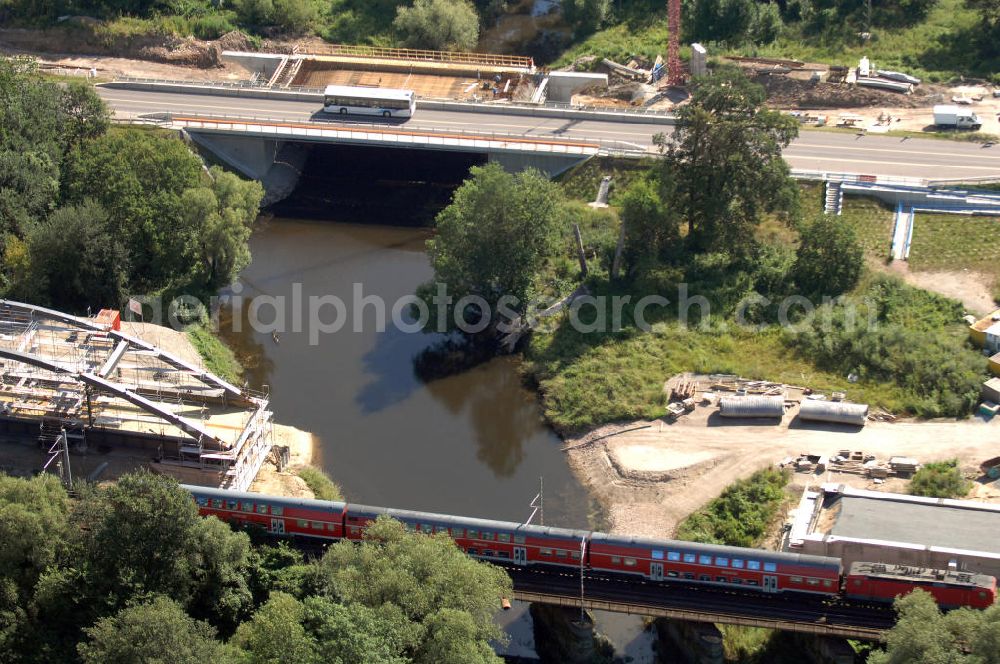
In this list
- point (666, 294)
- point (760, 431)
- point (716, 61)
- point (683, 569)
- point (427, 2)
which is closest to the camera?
point (683, 569)

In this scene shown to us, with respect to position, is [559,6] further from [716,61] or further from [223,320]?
[223,320]

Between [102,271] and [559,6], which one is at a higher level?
[559,6]

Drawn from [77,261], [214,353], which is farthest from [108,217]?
[214,353]

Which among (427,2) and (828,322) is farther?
(427,2)

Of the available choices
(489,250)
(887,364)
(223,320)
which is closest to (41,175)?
(223,320)

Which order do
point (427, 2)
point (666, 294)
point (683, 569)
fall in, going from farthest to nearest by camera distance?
point (427, 2) < point (666, 294) < point (683, 569)

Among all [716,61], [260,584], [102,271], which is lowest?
[260,584]

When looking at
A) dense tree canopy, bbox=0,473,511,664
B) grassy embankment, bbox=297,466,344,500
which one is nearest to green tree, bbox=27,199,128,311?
grassy embankment, bbox=297,466,344,500

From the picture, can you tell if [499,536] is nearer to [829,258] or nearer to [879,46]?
[829,258]
